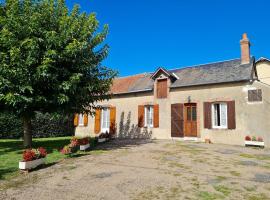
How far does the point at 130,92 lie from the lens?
1995 centimetres

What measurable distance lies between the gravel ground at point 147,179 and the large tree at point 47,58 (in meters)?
3.33

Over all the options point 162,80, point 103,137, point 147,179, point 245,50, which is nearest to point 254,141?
point 245,50

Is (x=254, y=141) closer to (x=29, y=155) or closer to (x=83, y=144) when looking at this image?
(x=83, y=144)

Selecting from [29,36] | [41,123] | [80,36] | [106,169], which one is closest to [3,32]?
[29,36]

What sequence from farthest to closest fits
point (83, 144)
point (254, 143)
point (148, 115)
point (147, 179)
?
point (148, 115)
point (254, 143)
point (83, 144)
point (147, 179)

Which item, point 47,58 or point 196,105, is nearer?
point 47,58

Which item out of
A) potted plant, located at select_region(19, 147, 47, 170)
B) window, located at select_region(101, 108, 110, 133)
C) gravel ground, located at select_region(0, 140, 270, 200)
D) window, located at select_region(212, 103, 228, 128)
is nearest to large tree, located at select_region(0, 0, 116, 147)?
potted plant, located at select_region(19, 147, 47, 170)

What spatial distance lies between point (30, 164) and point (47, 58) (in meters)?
4.35

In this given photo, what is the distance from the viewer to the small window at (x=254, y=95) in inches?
571

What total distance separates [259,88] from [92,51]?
31.1 feet

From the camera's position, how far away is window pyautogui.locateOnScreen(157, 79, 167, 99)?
18.5 m

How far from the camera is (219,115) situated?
16078mm

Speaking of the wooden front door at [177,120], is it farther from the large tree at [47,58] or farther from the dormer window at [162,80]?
the large tree at [47,58]

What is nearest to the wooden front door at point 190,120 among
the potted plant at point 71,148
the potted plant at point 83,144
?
the potted plant at point 83,144
